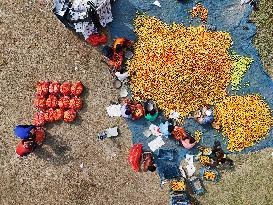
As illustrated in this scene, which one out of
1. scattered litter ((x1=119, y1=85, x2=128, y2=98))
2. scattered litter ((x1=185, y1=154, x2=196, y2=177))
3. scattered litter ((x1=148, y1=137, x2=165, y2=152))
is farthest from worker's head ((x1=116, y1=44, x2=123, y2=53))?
scattered litter ((x1=185, y1=154, x2=196, y2=177))

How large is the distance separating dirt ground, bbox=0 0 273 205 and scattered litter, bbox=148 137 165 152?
22.4 inches

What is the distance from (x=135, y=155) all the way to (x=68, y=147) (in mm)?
1764

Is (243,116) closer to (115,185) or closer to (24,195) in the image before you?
(115,185)

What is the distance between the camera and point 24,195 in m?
12.2

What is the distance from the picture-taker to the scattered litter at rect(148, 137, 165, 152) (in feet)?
39.0

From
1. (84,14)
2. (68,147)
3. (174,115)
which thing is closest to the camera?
(84,14)

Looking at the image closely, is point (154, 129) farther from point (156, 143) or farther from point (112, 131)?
point (112, 131)

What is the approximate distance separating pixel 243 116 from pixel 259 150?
41.7 inches

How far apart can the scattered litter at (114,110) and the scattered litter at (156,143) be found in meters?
1.10

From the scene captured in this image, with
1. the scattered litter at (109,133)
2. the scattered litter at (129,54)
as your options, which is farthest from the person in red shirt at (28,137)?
the scattered litter at (129,54)

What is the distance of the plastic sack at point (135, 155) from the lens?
11820 millimetres

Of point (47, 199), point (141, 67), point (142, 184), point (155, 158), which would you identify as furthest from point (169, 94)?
point (47, 199)

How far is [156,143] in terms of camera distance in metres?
11.9

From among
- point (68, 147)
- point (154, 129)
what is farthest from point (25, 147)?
point (154, 129)
